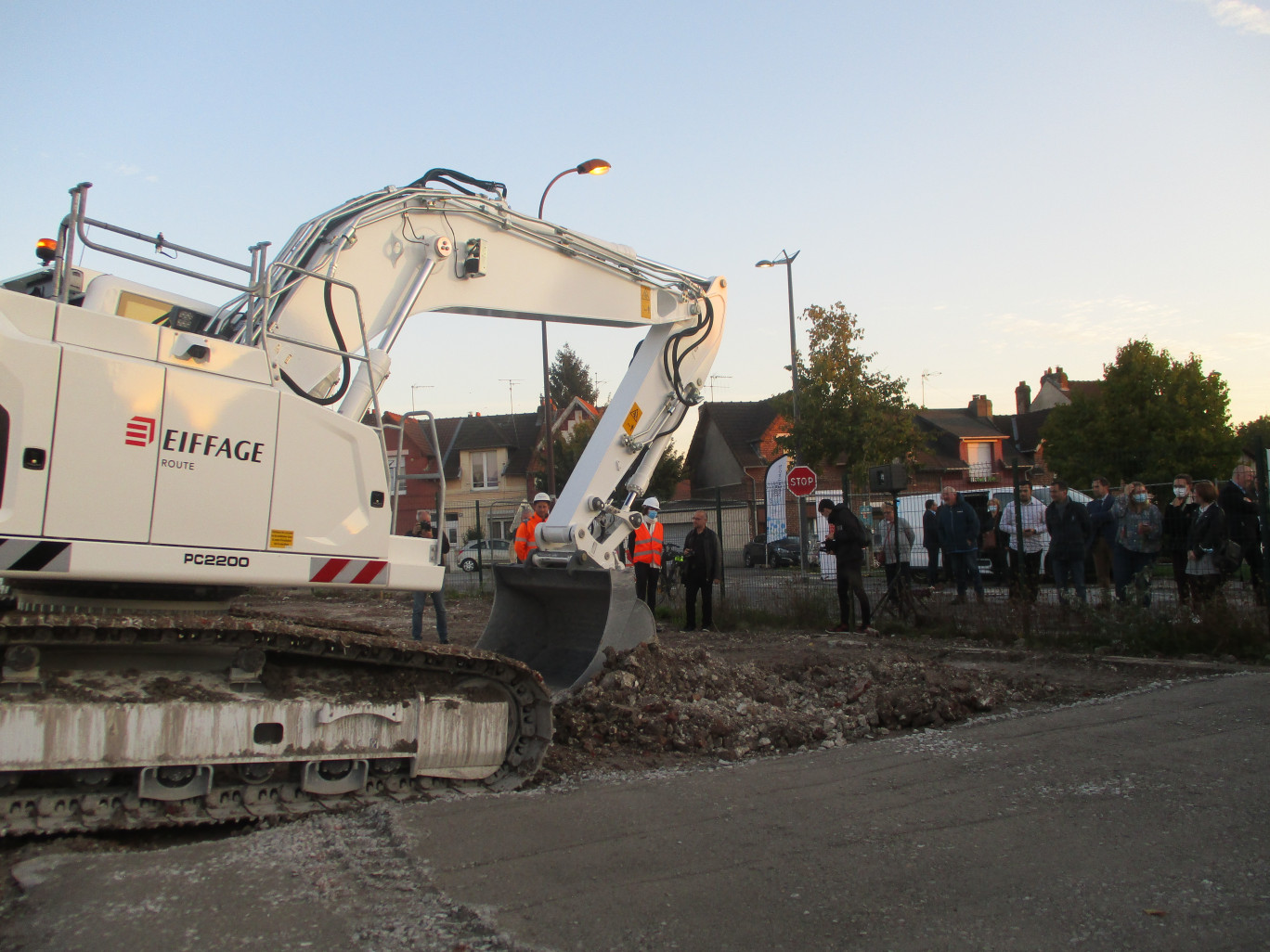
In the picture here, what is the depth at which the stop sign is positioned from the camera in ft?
54.3

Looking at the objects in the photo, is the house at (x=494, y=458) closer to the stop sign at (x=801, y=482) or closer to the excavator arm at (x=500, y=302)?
the stop sign at (x=801, y=482)

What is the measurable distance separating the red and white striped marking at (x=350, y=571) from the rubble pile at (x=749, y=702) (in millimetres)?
1906

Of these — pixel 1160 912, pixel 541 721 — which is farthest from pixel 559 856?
pixel 1160 912

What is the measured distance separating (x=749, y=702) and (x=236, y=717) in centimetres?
358

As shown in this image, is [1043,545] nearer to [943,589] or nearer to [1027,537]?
[1027,537]

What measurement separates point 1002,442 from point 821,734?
50.4 metres

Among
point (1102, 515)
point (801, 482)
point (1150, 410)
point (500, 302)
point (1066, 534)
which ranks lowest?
point (1066, 534)

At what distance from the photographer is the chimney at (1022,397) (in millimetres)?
63125

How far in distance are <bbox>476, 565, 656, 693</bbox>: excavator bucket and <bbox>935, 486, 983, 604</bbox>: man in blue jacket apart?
20.9 ft

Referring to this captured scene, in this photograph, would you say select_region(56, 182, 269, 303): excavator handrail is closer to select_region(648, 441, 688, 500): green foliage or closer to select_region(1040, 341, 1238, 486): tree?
select_region(1040, 341, 1238, 486): tree

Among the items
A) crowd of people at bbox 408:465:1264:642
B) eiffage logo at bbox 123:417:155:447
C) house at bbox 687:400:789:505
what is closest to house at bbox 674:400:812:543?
house at bbox 687:400:789:505

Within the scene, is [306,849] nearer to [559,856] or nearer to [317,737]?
[317,737]

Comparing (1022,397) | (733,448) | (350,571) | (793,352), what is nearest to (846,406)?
(793,352)

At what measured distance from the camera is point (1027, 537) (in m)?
12.8
